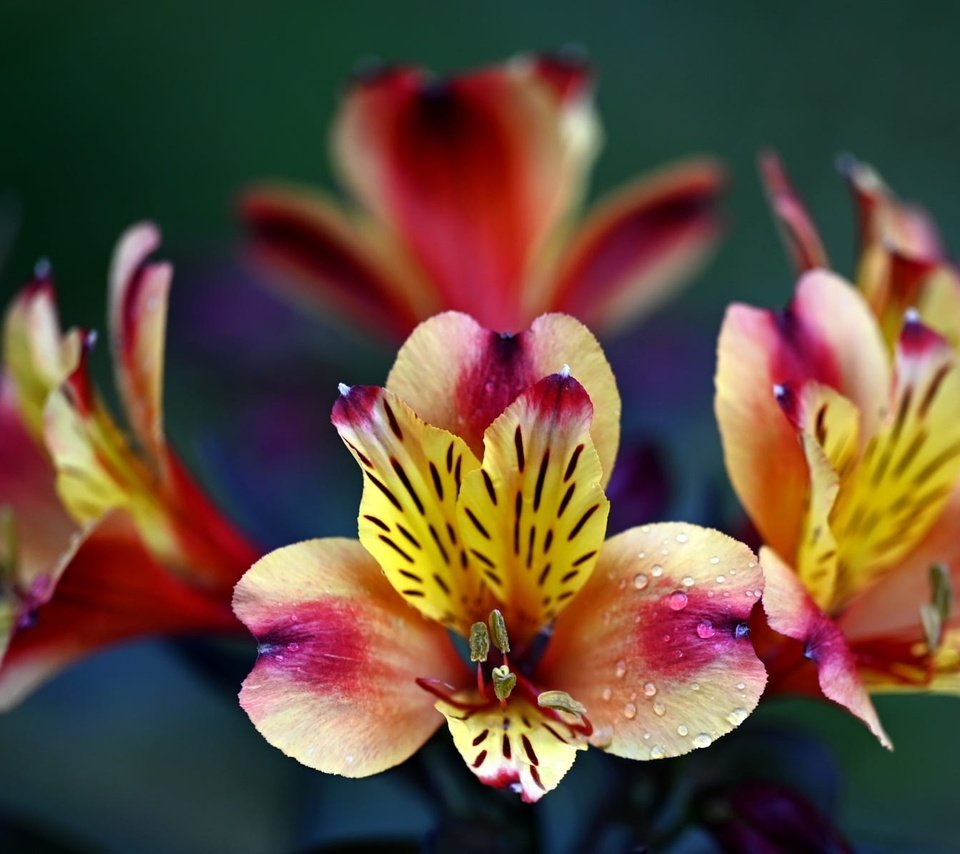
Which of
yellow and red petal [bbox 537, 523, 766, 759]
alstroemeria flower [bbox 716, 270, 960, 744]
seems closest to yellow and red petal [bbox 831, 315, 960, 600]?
alstroemeria flower [bbox 716, 270, 960, 744]

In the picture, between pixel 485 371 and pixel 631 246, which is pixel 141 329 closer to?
pixel 485 371

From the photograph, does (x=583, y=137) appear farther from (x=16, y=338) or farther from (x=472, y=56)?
(x=472, y=56)

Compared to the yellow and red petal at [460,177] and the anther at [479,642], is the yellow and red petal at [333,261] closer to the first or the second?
the yellow and red petal at [460,177]

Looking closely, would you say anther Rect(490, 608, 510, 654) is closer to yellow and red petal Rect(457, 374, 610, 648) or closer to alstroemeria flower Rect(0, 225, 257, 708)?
yellow and red petal Rect(457, 374, 610, 648)

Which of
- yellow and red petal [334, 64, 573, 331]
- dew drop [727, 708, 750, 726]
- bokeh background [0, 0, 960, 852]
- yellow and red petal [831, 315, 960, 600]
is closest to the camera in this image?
dew drop [727, 708, 750, 726]

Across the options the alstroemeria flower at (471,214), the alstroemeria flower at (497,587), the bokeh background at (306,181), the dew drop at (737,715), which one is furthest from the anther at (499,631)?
the alstroemeria flower at (471,214)

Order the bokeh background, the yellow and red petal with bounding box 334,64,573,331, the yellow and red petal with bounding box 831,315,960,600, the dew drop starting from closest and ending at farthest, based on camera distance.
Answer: the dew drop
the yellow and red petal with bounding box 831,315,960,600
the yellow and red petal with bounding box 334,64,573,331
the bokeh background

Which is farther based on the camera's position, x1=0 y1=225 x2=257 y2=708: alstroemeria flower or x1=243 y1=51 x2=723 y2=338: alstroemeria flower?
x1=243 y1=51 x2=723 y2=338: alstroemeria flower

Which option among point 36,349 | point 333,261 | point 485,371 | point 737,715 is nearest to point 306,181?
point 333,261
